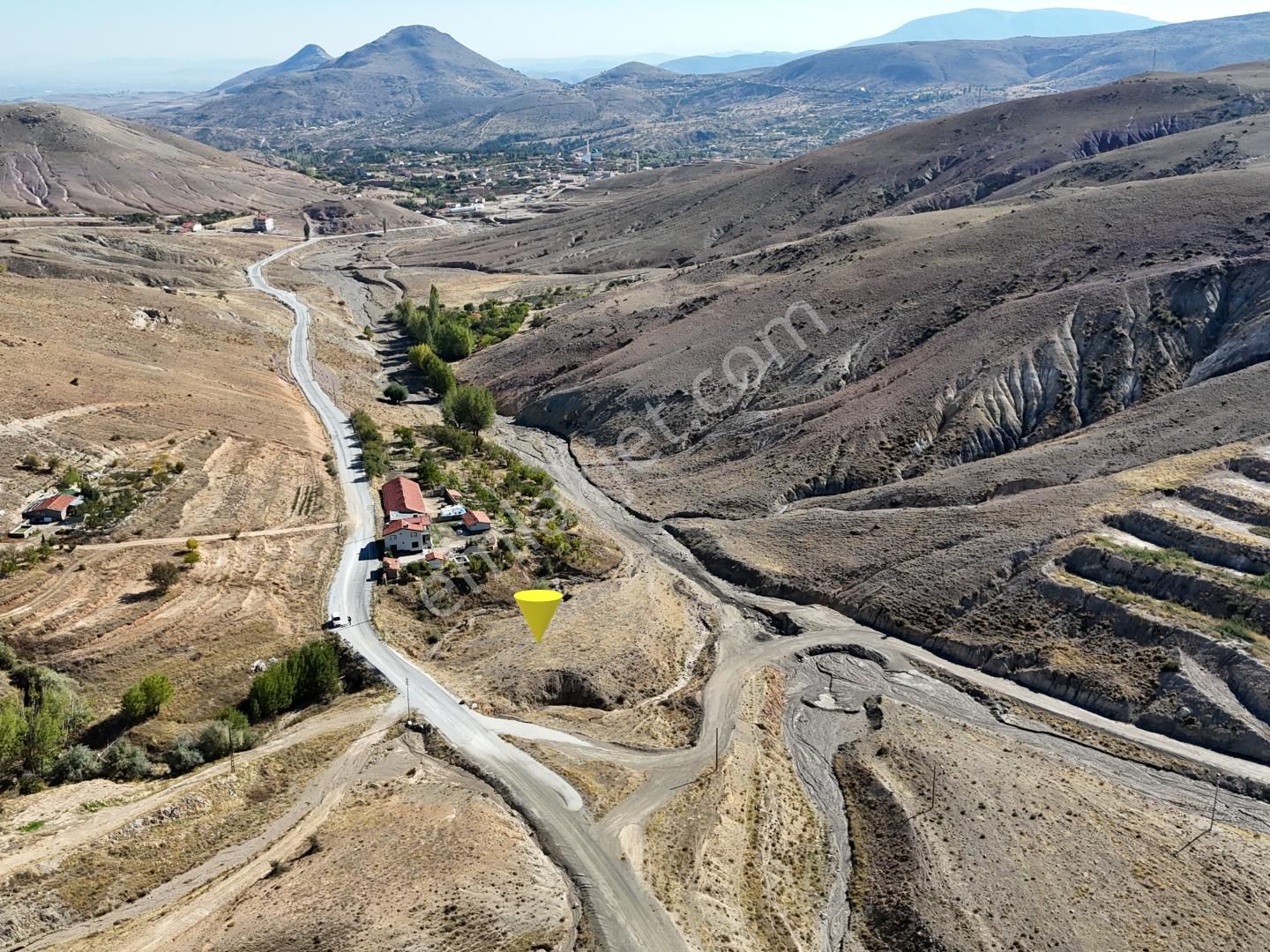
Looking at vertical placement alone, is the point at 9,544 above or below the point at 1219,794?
above

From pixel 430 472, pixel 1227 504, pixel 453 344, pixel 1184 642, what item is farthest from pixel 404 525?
pixel 453 344

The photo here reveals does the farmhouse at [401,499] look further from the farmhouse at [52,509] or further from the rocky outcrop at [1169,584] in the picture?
the rocky outcrop at [1169,584]

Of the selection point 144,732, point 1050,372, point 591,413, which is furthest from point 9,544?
point 1050,372

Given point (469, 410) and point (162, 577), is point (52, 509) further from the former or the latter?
point (469, 410)

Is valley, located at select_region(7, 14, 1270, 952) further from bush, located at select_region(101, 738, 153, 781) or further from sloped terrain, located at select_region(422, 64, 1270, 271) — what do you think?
sloped terrain, located at select_region(422, 64, 1270, 271)

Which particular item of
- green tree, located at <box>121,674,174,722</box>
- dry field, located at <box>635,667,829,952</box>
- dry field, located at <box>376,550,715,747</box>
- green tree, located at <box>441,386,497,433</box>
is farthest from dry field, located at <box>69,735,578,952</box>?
green tree, located at <box>441,386,497,433</box>

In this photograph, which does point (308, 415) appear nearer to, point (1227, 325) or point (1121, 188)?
point (1227, 325)
